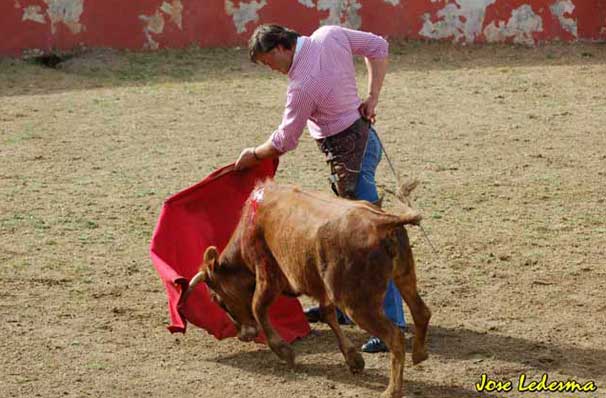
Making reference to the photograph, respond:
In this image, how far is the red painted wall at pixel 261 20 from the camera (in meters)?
14.7

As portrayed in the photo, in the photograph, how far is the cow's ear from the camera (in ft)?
20.4

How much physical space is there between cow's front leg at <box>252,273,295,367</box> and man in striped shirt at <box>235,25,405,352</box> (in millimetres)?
455

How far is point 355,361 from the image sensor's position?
19.1 ft

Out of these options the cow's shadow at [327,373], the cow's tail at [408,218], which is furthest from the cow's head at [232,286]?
the cow's tail at [408,218]

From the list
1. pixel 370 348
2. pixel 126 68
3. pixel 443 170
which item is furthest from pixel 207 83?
pixel 370 348

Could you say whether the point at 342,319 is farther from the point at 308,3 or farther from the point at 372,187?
the point at 308,3

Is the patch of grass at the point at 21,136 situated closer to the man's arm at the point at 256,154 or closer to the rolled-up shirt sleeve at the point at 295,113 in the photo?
the man's arm at the point at 256,154

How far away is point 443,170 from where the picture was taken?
32.8ft

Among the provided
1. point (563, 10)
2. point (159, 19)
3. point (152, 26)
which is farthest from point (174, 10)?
point (563, 10)

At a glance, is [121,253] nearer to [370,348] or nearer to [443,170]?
[370,348]

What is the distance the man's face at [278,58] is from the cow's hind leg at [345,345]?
3.94ft

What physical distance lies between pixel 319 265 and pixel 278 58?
1097 mm

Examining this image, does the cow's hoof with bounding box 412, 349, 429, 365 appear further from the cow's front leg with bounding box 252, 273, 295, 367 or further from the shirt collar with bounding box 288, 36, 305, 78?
the shirt collar with bounding box 288, 36, 305, 78

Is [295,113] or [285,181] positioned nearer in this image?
[295,113]
